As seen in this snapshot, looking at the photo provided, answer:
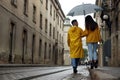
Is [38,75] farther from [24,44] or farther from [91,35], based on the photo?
[24,44]

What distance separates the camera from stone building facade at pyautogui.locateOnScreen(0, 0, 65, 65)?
1992cm

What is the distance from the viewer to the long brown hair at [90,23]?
10.4 m

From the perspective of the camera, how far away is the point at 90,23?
10.4 meters

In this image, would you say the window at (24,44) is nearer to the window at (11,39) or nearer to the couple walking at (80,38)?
the window at (11,39)

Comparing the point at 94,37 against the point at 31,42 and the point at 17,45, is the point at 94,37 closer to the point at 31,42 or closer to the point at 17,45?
the point at 17,45

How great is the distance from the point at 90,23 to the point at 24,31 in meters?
15.9

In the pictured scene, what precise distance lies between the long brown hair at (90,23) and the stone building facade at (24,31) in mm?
9446

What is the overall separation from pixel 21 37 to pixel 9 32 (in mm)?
3423

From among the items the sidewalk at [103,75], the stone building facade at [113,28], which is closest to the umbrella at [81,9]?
the sidewalk at [103,75]

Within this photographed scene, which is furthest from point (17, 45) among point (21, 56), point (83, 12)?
point (83, 12)

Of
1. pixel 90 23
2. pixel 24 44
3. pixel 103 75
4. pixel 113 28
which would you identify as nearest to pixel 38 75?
pixel 90 23

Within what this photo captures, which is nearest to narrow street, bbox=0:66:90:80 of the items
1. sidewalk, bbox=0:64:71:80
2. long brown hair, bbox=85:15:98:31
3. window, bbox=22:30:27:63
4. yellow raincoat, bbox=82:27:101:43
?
sidewalk, bbox=0:64:71:80

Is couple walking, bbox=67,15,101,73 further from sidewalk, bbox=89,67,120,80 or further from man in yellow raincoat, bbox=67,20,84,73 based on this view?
sidewalk, bbox=89,67,120,80

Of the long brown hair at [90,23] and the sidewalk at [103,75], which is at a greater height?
the long brown hair at [90,23]
